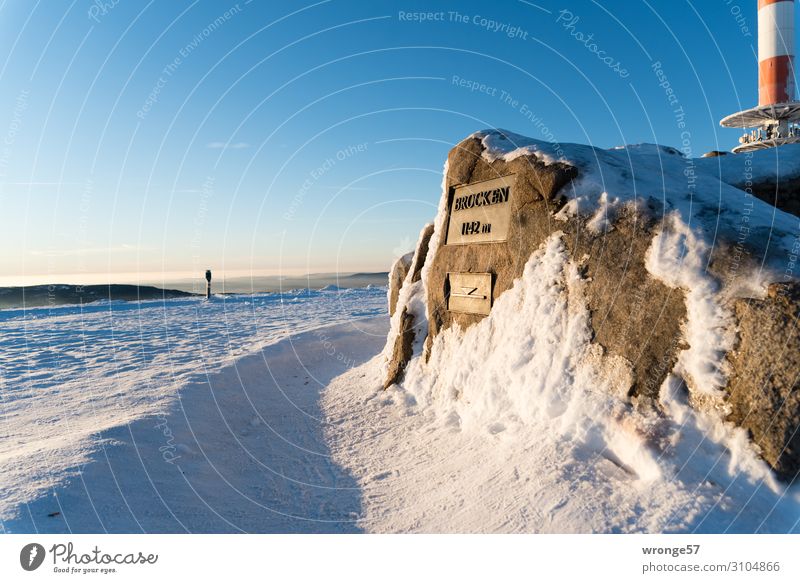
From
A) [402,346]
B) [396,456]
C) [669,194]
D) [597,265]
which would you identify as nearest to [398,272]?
[402,346]

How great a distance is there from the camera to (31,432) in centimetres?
623

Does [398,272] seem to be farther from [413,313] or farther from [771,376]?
[771,376]

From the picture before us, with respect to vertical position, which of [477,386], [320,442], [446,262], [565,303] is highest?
[446,262]

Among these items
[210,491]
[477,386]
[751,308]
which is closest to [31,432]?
[210,491]

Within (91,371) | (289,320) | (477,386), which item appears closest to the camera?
(477,386)

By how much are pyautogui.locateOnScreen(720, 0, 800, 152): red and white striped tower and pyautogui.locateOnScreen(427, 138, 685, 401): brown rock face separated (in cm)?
2310

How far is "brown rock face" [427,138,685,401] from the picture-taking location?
421 centimetres

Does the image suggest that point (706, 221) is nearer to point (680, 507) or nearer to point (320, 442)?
point (680, 507)

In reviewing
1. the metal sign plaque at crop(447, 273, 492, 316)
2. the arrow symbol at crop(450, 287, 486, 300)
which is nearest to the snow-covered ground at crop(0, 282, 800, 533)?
the metal sign plaque at crop(447, 273, 492, 316)

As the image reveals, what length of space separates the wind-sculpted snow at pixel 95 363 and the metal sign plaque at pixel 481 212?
519 cm

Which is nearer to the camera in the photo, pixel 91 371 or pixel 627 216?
pixel 627 216

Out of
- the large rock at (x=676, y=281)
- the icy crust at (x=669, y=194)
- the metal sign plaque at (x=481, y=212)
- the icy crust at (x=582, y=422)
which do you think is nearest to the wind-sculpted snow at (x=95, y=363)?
the icy crust at (x=582, y=422)

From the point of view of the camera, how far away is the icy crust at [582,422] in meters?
3.40

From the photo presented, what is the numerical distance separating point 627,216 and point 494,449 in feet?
9.39
